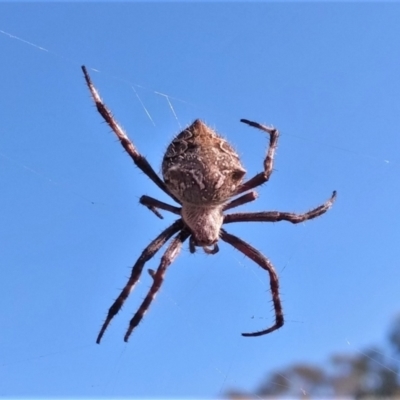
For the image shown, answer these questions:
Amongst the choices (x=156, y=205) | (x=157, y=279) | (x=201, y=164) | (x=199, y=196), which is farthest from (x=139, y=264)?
(x=201, y=164)

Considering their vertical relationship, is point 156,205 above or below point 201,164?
above

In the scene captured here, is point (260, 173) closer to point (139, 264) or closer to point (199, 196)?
point (199, 196)

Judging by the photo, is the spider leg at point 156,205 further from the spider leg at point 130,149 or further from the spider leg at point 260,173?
the spider leg at point 260,173

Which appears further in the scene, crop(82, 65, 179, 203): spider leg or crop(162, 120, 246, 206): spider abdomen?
crop(82, 65, 179, 203): spider leg

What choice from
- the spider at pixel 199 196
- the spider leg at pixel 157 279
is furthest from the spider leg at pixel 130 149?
the spider leg at pixel 157 279

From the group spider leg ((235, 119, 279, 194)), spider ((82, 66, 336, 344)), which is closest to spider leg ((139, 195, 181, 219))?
spider ((82, 66, 336, 344))

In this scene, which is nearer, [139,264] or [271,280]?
[139,264]

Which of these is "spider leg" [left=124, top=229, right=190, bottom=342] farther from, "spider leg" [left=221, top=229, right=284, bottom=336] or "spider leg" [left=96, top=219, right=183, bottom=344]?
"spider leg" [left=221, top=229, right=284, bottom=336]

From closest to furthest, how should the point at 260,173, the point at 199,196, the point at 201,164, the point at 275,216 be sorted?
the point at 201,164, the point at 199,196, the point at 260,173, the point at 275,216
